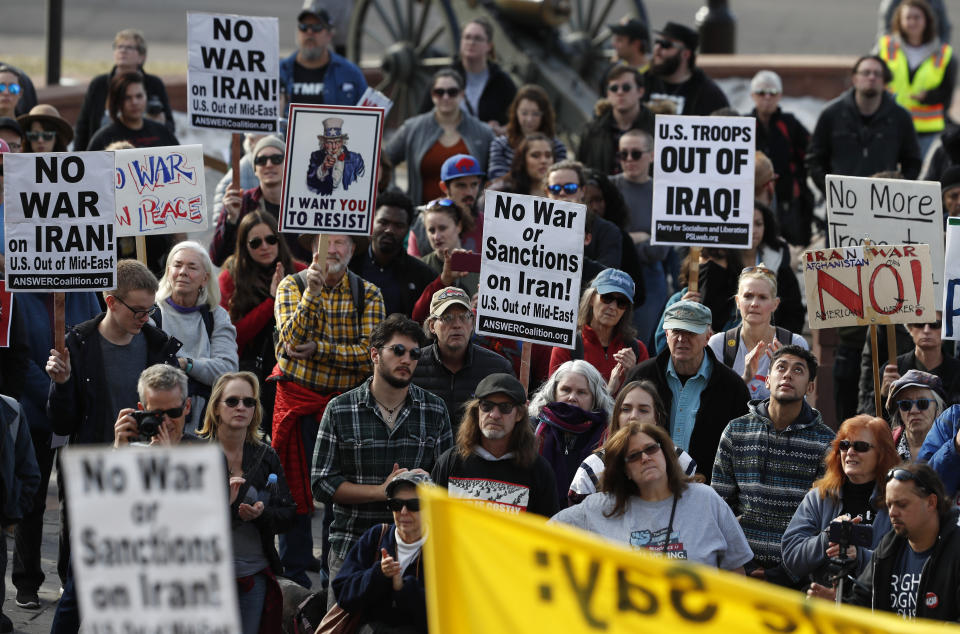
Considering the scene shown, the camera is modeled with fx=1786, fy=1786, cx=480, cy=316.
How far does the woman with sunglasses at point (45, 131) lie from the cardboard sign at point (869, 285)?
5.28 meters

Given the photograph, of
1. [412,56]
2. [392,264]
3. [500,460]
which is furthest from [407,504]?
[412,56]

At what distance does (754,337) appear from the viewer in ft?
29.9

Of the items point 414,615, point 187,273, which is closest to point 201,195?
point 187,273

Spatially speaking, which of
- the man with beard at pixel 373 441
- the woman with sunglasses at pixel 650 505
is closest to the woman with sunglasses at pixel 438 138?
the man with beard at pixel 373 441

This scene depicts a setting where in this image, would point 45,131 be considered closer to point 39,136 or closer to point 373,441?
point 39,136

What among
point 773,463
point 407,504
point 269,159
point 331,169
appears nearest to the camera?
point 407,504

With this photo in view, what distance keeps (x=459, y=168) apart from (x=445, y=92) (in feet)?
4.07

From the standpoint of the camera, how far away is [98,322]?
8.74 m

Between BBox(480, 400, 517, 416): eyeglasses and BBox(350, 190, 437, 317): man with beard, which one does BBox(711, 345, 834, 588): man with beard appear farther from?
BBox(350, 190, 437, 317): man with beard

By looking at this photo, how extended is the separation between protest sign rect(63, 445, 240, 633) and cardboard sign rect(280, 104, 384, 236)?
4.83 m

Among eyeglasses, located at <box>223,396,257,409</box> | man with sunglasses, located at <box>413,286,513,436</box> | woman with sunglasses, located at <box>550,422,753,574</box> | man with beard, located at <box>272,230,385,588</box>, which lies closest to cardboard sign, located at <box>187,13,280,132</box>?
man with beard, located at <box>272,230,385,588</box>

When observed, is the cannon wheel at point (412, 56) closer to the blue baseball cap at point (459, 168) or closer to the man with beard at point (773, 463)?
the blue baseball cap at point (459, 168)

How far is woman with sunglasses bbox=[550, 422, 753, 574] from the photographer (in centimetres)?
712

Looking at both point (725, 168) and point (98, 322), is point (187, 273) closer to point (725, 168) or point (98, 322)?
point (98, 322)
